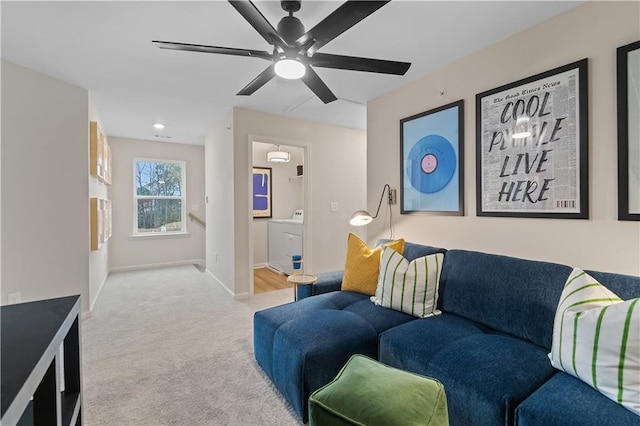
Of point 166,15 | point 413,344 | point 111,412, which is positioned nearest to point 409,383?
point 413,344

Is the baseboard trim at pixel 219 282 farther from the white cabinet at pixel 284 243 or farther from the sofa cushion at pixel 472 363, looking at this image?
the sofa cushion at pixel 472 363

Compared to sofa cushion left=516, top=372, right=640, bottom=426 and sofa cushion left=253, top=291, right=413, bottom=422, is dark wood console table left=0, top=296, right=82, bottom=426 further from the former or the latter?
sofa cushion left=516, top=372, right=640, bottom=426

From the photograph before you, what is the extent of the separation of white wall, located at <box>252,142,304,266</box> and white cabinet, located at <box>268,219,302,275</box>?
21 cm

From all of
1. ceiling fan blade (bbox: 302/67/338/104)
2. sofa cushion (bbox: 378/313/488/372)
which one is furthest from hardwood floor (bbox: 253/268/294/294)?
ceiling fan blade (bbox: 302/67/338/104)

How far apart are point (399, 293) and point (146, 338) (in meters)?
2.28

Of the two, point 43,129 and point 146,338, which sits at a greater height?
point 43,129

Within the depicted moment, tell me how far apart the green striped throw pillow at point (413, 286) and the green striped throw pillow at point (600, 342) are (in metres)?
0.75

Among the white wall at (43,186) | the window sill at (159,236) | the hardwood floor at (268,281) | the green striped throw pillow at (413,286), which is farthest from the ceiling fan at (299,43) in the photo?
the window sill at (159,236)

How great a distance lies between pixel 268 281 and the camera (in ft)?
15.1

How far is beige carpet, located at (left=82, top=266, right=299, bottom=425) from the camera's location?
171cm

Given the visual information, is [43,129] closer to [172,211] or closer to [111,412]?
[111,412]

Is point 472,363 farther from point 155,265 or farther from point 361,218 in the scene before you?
point 155,265

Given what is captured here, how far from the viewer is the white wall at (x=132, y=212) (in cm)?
529

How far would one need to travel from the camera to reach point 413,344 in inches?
64.6
